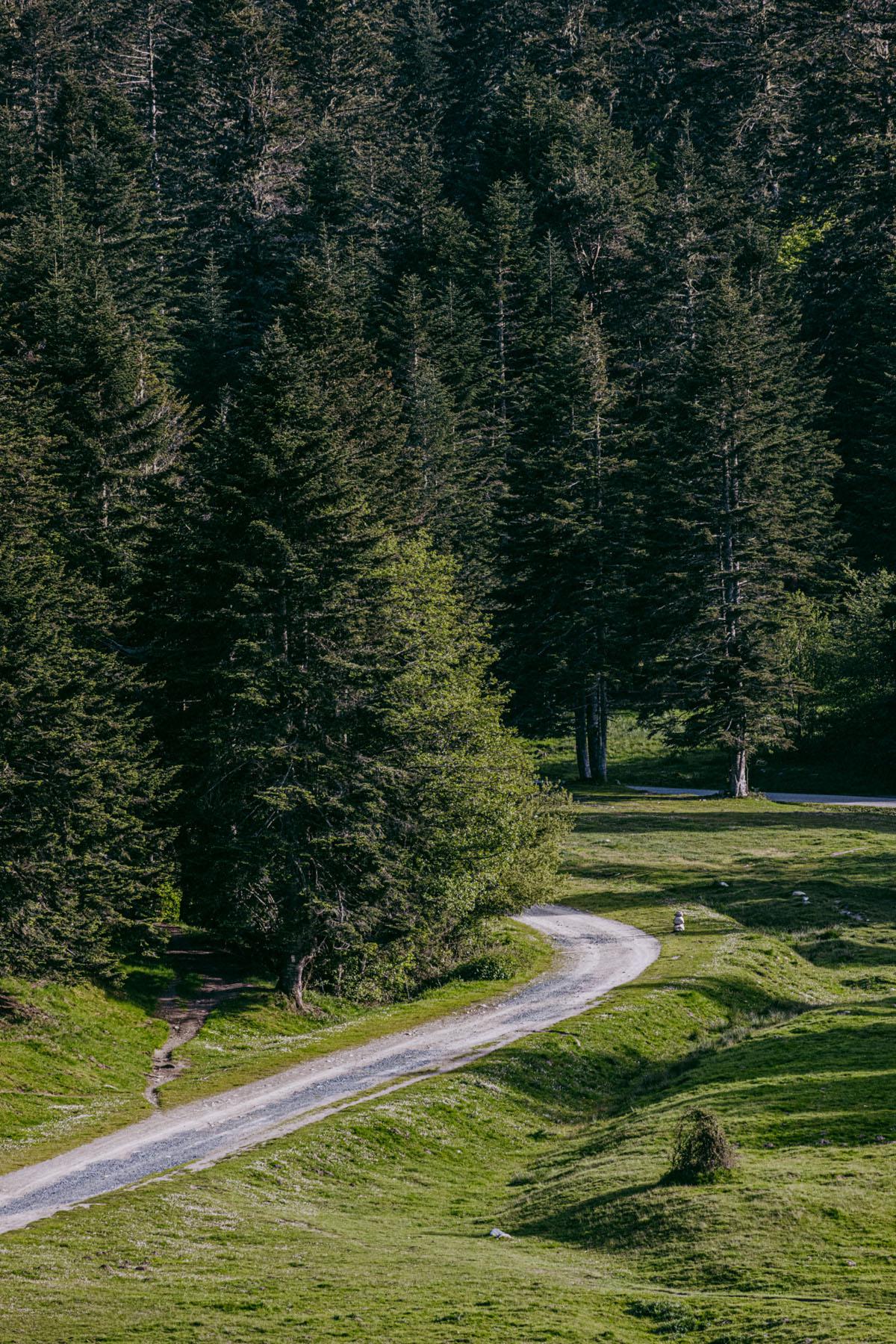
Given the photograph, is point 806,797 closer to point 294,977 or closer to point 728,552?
point 728,552

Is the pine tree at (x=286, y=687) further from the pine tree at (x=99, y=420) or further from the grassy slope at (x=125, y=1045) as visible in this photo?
the pine tree at (x=99, y=420)

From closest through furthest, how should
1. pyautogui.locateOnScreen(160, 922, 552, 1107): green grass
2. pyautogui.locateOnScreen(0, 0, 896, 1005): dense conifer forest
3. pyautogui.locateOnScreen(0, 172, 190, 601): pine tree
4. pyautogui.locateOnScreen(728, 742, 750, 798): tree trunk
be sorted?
pyautogui.locateOnScreen(160, 922, 552, 1107): green grass → pyautogui.locateOnScreen(0, 0, 896, 1005): dense conifer forest → pyautogui.locateOnScreen(0, 172, 190, 601): pine tree → pyautogui.locateOnScreen(728, 742, 750, 798): tree trunk

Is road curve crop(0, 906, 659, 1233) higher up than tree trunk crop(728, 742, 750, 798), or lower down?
lower down

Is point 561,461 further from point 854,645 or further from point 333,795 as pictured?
point 333,795

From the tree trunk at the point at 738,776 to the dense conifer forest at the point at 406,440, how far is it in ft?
1.40

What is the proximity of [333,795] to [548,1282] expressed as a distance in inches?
962

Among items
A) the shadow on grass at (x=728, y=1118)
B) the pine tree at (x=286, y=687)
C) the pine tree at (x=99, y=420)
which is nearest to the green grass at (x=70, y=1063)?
the pine tree at (x=286, y=687)

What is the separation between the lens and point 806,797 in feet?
248

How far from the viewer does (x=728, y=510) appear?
75188mm

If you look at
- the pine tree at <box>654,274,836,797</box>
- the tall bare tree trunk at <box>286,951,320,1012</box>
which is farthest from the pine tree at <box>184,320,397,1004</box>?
the pine tree at <box>654,274,836,797</box>

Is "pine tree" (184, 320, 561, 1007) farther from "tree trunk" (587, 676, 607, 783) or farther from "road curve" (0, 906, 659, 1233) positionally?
"tree trunk" (587, 676, 607, 783)

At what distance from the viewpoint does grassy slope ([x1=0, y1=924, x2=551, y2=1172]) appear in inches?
1152

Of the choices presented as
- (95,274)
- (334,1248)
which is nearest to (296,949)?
(334,1248)

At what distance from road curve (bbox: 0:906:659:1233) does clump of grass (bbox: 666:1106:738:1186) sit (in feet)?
33.0
